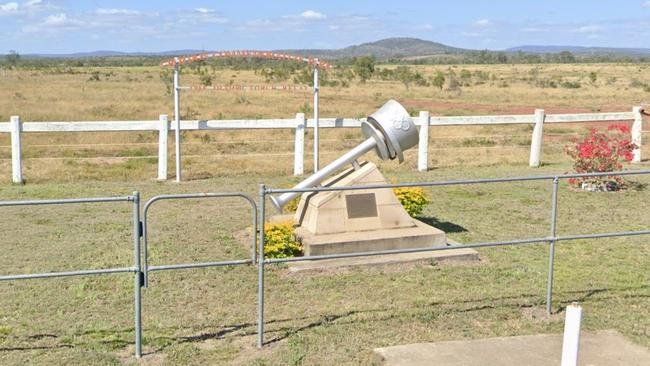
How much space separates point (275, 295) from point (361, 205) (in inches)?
68.0

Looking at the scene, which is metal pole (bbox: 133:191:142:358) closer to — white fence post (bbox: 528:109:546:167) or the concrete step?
the concrete step

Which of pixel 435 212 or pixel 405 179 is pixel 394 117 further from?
pixel 405 179

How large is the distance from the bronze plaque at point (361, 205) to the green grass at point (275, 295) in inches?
29.3

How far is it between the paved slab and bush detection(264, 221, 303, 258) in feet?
7.70

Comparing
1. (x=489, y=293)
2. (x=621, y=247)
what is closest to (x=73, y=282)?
(x=489, y=293)

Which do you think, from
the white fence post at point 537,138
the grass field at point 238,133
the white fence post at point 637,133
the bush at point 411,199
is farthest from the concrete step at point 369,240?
the white fence post at point 637,133

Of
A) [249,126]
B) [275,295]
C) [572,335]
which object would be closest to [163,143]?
[249,126]

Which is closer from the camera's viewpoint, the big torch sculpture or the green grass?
the green grass

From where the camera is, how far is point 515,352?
556 centimetres

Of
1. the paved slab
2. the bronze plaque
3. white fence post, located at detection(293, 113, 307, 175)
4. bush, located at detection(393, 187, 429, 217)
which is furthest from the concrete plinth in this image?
white fence post, located at detection(293, 113, 307, 175)

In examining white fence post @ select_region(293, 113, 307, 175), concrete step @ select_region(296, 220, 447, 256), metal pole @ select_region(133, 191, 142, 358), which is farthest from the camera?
white fence post @ select_region(293, 113, 307, 175)

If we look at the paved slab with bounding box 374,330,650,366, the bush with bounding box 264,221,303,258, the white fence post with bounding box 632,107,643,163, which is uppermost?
the white fence post with bounding box 632,107,643,163

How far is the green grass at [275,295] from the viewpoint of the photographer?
5.70 meters

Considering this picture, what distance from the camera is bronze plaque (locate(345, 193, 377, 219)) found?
8.14 meters
